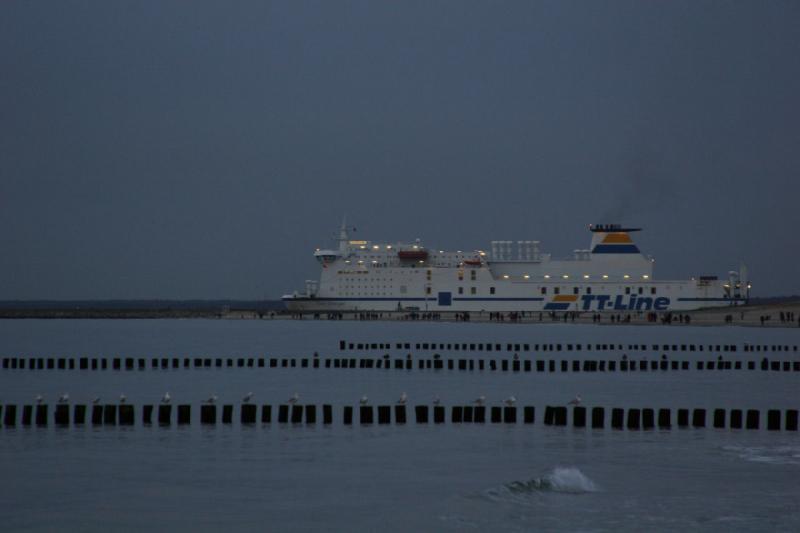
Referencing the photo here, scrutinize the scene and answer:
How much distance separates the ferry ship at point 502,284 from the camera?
99938mm

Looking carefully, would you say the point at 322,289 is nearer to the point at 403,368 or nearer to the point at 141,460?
the point at 403,368

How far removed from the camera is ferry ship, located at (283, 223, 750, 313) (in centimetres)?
9994

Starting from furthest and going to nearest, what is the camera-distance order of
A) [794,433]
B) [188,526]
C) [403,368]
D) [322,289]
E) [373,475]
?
[322,289]
[403,368]
[794,433]
[373,475]
[188,526]

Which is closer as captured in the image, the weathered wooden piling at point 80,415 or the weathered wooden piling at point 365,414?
the weathered wooden piling at point 80,415

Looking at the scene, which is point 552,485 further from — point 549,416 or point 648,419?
point 648,419

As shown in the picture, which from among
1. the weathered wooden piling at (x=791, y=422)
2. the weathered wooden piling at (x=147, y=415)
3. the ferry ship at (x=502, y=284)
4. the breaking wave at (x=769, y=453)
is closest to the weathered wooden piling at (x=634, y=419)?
the breaking wave at (x=769, y=453)

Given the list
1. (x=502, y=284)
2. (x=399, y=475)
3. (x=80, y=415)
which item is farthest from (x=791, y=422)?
(x=502, y=284)

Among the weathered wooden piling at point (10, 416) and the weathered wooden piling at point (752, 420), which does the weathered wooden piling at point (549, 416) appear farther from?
the weathered wooden piling at point (10, 416)

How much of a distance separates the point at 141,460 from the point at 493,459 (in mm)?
6499

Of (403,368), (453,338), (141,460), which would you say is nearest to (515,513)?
(141,460)

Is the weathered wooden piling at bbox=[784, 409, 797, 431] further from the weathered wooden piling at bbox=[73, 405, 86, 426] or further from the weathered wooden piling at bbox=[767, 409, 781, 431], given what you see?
the weathered wooden piling at bbox=[73, 405, 86, 426]

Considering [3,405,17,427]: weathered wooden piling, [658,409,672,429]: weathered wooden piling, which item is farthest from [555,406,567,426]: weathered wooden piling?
[3,405,17,427]: weathered wooden piling

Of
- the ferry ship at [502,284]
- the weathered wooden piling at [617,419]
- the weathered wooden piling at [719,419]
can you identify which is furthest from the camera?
the ferry ship at [502,284]

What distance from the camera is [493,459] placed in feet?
71.8
